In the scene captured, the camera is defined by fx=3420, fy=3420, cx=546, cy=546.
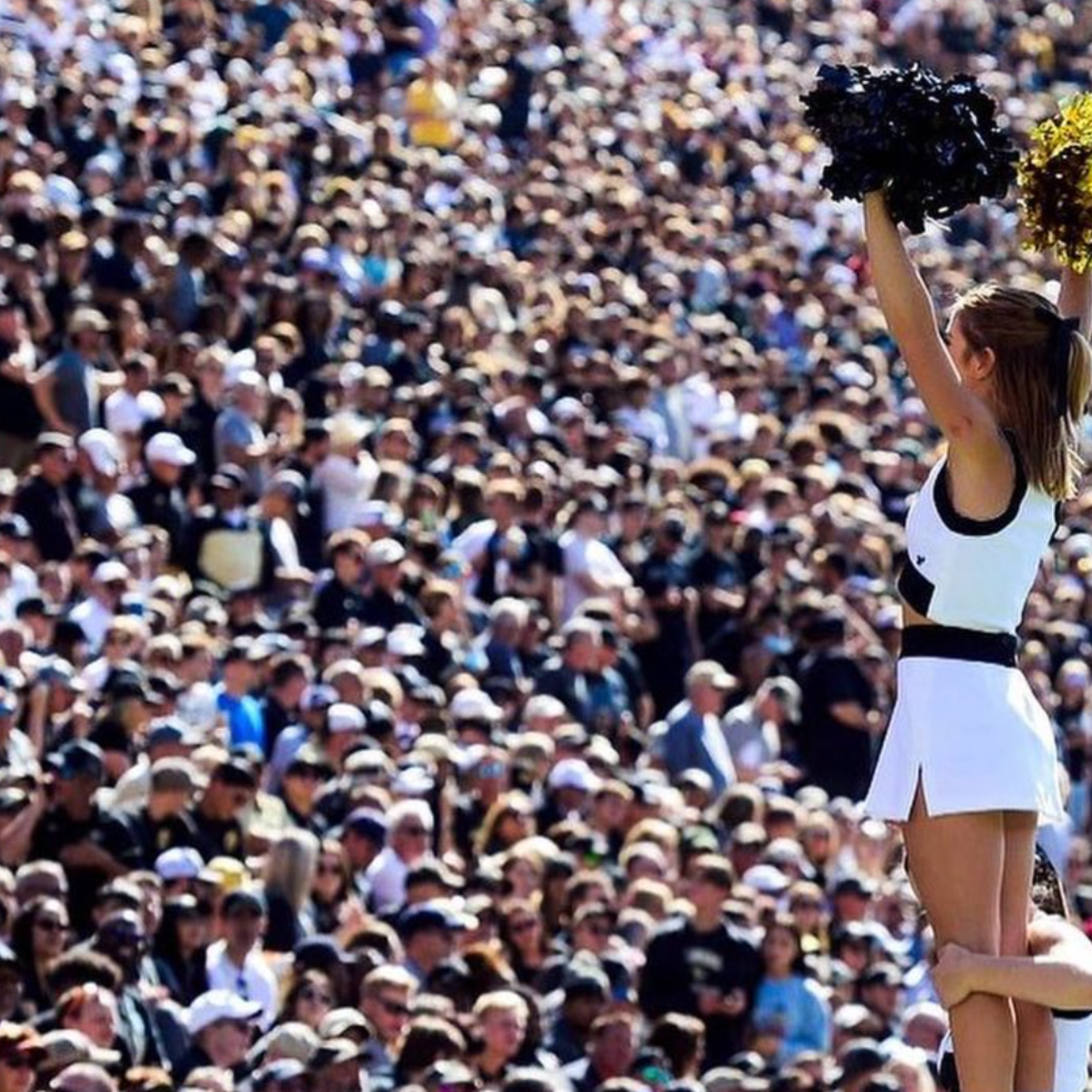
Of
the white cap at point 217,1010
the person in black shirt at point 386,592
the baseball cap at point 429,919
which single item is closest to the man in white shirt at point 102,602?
the person in black shirt at point 386,592

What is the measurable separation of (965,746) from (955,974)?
1.27ft

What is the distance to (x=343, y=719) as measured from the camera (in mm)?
12914

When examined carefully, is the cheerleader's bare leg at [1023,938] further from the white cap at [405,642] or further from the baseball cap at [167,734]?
the white cap at [405,642]

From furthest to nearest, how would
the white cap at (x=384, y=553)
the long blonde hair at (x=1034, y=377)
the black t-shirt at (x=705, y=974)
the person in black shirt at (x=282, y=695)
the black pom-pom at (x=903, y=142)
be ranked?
the white cap at (x=384, y=553) → the person in black shirt at (x=282, y=695) → the black t-shirt at (x=705, y=974) → the long blonde hair at (x=1034, y=377) → the black pom-pom at (x=903, y=142)

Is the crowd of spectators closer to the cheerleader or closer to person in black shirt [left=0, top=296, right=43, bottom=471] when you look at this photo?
person in black shirt [left=0, top=296, right=43, bottom=471]

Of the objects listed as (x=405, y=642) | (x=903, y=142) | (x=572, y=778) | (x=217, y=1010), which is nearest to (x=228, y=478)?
(x=405, y=642)

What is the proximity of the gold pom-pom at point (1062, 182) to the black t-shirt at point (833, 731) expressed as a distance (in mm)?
10091

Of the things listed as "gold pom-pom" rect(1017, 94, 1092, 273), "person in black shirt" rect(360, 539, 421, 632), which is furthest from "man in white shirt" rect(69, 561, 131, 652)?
"gold pom-pom" rect(1017, 94, 1092, 273)

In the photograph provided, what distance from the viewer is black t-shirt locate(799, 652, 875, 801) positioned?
16.2 m

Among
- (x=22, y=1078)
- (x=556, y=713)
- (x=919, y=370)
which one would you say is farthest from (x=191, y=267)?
(x=919, y=370)

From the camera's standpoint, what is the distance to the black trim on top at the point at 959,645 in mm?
5906

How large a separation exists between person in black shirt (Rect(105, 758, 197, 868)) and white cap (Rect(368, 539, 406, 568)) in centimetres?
317

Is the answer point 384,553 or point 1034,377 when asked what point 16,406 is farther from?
point 1034,377

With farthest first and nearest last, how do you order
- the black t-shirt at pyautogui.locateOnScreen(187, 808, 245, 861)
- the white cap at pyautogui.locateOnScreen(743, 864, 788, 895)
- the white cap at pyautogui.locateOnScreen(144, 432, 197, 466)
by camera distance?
the white cap at pyautogui.locateOnScreen(144, 432, 197, 466)
the white cap at pyautogui.locateOnScreen(743, 864, 788, 895)
the black t-shirt at pyautogui.locateOnScreen(187, 808, 245, 861)
